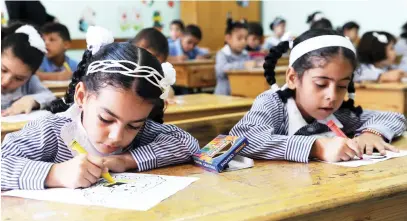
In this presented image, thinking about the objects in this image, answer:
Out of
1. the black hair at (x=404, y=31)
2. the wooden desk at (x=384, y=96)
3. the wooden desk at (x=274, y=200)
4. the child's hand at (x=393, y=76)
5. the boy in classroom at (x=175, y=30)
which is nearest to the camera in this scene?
the wooden desk at (x=274, y=200)

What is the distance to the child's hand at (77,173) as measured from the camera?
106 centimetres

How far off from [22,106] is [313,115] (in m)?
1.30

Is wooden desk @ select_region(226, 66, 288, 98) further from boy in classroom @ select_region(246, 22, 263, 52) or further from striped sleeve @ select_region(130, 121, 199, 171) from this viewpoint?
→ striped sleeve @ select_region(130, 121, 199, 171)

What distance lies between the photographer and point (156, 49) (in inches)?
119

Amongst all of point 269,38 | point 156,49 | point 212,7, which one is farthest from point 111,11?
point 156,49

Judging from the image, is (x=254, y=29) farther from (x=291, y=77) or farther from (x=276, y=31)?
(x=291, y=77)

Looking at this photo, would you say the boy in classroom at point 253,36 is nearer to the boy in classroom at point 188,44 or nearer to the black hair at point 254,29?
the black hair at point 254,29

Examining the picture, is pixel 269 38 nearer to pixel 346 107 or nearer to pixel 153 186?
pixel 346 107

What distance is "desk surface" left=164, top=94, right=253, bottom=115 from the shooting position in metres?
2.33

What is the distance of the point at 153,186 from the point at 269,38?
7084 millimetres

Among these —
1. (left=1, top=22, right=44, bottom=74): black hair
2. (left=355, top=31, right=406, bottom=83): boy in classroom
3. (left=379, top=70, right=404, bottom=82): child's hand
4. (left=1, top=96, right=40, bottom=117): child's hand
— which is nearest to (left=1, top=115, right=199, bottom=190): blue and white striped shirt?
(left=1, top=96, right=40, bottom=117): child's hand

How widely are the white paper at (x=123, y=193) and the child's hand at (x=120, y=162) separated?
4 centimetres

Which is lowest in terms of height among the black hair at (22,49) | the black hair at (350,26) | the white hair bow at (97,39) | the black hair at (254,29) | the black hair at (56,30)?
the black hair at (254,29)

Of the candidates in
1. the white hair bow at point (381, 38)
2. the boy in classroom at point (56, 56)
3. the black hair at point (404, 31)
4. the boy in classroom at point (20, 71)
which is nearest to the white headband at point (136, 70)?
the boy in classroom at point (20, 71)
